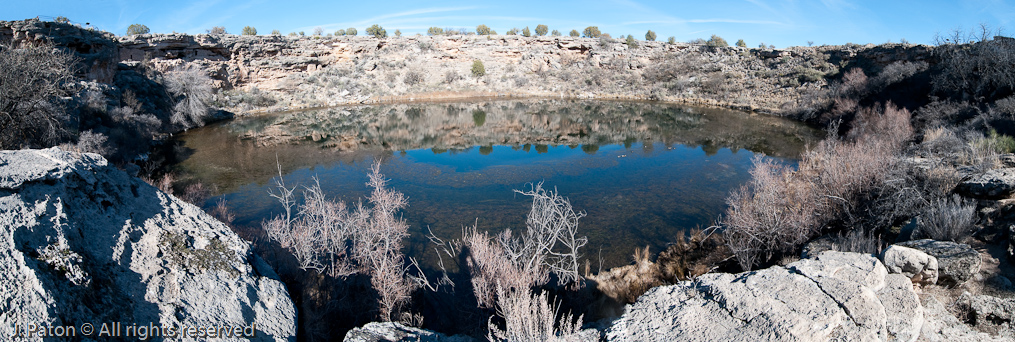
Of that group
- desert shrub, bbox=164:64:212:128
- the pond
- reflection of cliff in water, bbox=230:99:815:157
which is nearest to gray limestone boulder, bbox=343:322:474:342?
the pond

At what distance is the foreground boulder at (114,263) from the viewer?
2379mm

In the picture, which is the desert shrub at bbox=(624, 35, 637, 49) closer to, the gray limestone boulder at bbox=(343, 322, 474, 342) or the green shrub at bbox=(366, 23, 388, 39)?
the green shrub at bbox=(366, 23, 388, 39)

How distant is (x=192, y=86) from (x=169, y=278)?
88.5 feet

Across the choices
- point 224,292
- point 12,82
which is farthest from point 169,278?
point 12,82

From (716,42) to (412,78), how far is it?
34297 millimetres

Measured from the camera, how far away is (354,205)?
1032 cm

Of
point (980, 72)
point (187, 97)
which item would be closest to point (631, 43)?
point (980, 72)

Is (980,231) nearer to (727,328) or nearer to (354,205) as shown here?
(727,328)

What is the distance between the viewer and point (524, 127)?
933 inches

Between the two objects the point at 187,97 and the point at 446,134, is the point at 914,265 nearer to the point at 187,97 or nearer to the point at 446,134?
the point at 446,134

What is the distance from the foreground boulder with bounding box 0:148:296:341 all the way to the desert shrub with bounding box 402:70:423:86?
122 feet

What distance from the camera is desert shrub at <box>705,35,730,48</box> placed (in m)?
45.6

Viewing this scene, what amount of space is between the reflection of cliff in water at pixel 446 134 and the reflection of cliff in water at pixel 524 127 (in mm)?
47

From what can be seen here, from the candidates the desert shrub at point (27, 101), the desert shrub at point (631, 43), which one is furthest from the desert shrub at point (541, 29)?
the desert shrub at point (27, 101)
